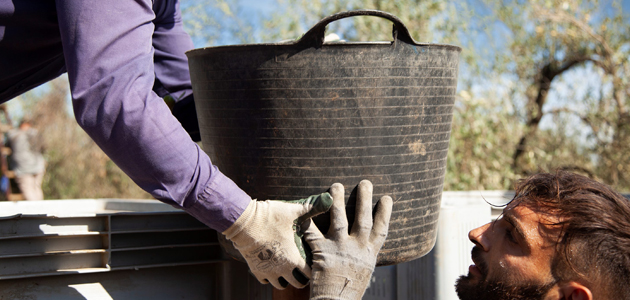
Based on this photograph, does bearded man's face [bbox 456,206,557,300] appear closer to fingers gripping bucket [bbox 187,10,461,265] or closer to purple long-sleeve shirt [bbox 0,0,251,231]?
fingers gripping bucket [bbox 187,10,461,265]

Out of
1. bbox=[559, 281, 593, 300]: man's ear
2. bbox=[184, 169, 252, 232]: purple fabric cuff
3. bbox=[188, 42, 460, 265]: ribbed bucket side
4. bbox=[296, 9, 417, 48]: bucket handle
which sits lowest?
bbox=[559, 281, 593, 300]: man's ear

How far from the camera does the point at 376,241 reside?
51.6 inches

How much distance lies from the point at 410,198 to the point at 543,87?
182 inches

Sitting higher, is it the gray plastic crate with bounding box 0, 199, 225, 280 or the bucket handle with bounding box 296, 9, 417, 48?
the bucket handle with bounding box 296, 9, 417, 48

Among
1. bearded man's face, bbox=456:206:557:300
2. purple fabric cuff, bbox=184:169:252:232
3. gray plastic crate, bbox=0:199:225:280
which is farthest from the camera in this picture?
gray plastic crate, bbox=0:199:225:280

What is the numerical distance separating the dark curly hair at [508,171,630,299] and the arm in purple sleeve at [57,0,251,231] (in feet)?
2.66

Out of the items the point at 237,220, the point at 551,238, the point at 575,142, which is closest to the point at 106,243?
the point at 237,220

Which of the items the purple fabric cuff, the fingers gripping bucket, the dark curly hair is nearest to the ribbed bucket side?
the fingers gripping bucket

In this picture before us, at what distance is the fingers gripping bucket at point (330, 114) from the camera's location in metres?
1.24

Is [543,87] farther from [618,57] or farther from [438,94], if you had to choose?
[438,94]

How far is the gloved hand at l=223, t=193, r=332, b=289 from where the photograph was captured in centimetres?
121

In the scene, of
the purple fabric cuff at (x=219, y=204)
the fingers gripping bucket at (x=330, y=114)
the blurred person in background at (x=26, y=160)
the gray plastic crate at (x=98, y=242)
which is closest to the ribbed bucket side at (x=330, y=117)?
the fingers gripping bucket at (x=330, y=114)

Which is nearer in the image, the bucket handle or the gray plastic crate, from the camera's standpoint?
the bucket handle

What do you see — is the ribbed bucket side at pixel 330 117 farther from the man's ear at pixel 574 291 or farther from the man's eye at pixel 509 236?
the man's ear at pixel 574 291
